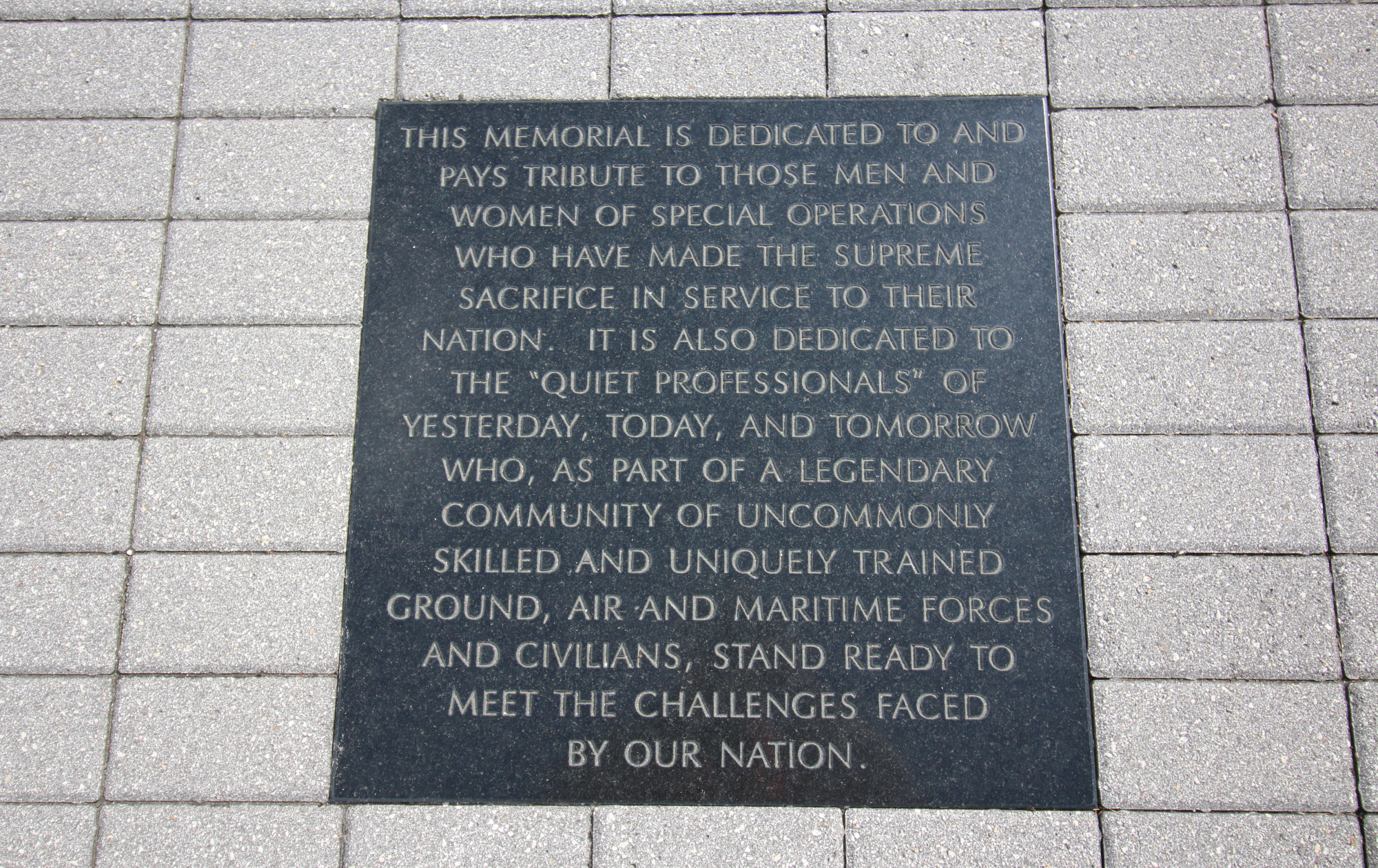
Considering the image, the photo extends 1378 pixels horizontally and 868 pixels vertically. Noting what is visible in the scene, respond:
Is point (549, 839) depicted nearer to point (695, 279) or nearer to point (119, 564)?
point (119, 564)

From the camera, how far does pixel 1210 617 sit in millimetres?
2436

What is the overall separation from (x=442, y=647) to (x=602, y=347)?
3.50ft

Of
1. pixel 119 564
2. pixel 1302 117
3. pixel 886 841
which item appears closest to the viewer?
pixel 886 841

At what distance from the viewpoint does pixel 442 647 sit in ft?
8.07

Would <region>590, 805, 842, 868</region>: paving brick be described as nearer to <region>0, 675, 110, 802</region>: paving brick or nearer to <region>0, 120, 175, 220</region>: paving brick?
<region>0, 675, 110, 802</region>: paving brick

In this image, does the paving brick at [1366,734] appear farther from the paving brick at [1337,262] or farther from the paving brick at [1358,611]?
the paving brick at [1337,262]

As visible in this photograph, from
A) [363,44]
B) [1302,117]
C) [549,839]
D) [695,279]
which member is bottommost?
[549,839]

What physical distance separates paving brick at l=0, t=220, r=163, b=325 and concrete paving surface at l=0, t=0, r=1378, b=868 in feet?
0.04

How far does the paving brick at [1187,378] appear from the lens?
2.55 m

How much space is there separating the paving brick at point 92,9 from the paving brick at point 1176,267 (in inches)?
128

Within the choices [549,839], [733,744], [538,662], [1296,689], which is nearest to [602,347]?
[538,662]

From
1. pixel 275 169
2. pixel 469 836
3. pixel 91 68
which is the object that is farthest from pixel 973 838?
pixel 91 68

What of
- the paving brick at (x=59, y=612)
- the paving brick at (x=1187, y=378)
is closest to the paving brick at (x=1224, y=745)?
the paving brick at (x=1187, y=378)

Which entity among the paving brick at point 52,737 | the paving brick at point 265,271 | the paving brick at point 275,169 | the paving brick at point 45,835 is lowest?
the paving brick at point 45,835
